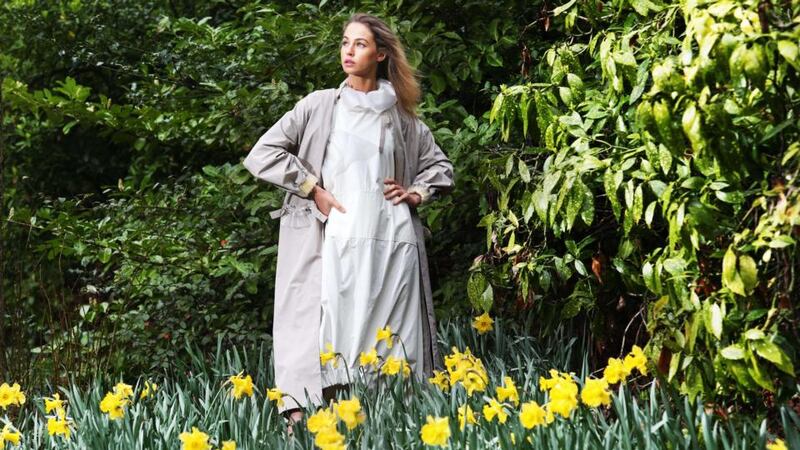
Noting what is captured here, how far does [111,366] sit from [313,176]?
167 cm

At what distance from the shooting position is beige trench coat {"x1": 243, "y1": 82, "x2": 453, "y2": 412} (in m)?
3.48

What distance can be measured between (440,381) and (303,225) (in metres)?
0.81

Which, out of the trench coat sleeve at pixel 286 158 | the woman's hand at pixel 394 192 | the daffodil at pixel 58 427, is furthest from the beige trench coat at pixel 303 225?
the daffodil at pixel 58 427

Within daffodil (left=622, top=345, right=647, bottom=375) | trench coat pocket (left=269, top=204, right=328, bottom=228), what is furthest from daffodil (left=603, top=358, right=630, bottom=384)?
trench coat pocket (left=269, top=204, right=328, bottom=228)

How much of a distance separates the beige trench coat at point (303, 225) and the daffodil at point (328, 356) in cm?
6

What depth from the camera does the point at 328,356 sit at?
331cm

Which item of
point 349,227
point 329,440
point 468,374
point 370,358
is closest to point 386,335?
point 370,358

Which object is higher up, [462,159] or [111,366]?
[462,159]

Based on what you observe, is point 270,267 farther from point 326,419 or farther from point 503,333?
point 326,419

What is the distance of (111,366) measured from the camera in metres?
4.66

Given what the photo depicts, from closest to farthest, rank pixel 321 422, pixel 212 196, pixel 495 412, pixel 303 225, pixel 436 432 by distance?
pixel 436 432, pixel 321 422, pixel 495 412, pixel 303 225, pixel 212 196

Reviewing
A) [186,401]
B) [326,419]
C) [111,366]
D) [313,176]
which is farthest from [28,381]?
[326,419]

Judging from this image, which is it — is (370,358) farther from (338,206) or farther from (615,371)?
(615,371)

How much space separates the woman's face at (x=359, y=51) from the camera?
3.60m
